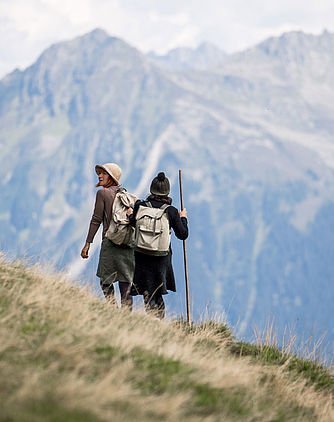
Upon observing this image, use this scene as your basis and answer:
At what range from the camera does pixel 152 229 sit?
11.7m

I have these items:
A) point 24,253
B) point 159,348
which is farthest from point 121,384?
point 24,253

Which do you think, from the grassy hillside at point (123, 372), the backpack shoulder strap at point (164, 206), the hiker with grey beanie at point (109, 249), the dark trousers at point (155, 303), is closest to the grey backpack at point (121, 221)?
the hiker with grey beanie at point (109, 249)

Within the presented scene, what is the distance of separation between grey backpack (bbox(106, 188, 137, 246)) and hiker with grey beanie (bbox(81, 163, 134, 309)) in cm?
10

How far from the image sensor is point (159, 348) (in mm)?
8273

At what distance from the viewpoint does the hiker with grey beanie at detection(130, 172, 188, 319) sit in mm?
11844

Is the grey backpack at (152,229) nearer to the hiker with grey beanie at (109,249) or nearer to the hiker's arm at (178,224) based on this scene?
the hiker's arm at (178,224)

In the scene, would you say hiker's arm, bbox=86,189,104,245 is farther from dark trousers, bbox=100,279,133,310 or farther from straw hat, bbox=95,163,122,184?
dark trousers, bbox=100,279,133,310

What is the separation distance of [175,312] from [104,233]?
60.8 inches

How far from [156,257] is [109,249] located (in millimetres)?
693

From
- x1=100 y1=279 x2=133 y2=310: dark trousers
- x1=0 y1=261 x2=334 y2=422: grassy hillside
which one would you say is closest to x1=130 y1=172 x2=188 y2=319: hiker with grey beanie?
x1=100 y1=279 x2=133 y2=310: dark trousers

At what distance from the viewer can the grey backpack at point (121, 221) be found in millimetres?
12055

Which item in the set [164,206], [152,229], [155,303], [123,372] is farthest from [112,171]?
[123,372]

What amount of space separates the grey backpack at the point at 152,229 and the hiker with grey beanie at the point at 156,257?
0.04 ft

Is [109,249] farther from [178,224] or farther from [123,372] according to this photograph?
[123,372]
